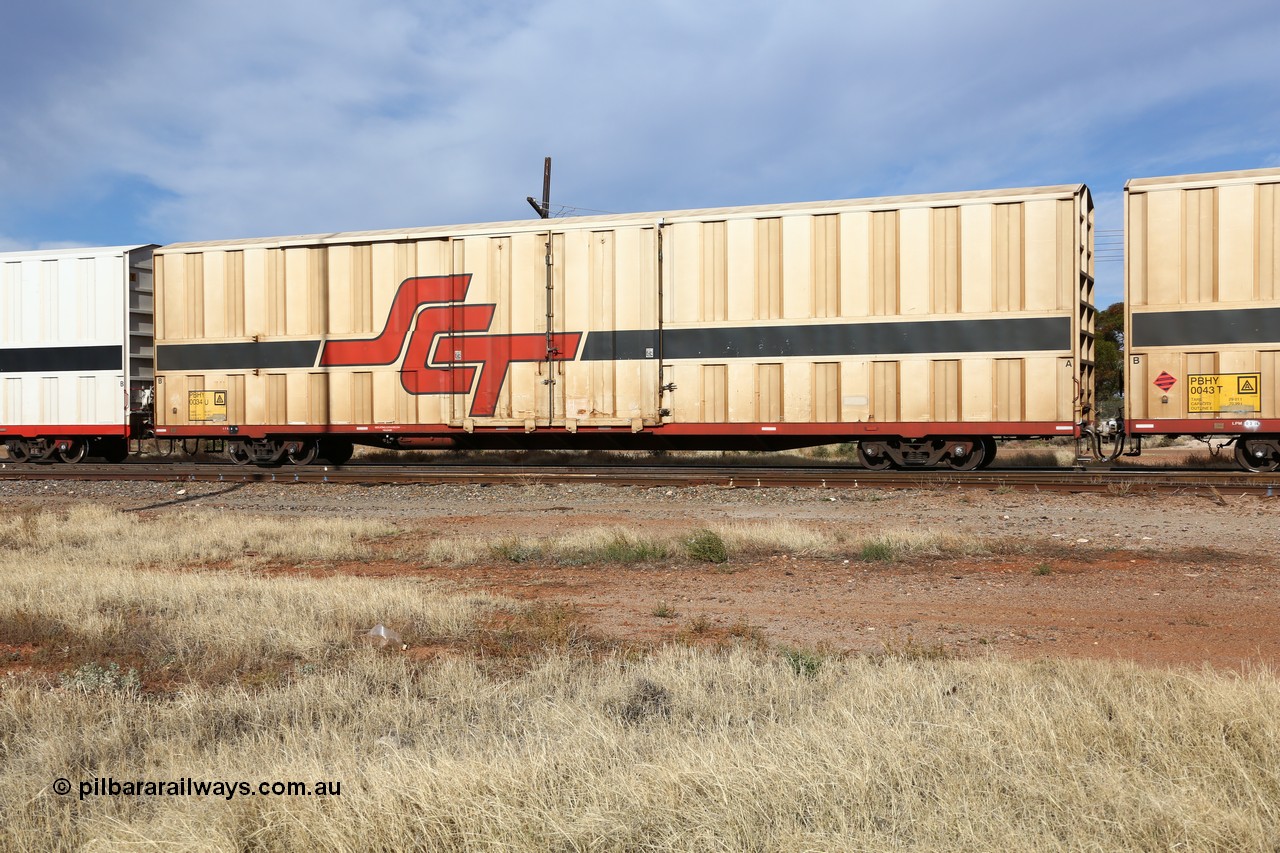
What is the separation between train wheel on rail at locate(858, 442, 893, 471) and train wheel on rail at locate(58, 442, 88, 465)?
670 inches

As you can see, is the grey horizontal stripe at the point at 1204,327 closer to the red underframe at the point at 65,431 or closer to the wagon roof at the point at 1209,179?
the wagon roof at the point at 1209,179

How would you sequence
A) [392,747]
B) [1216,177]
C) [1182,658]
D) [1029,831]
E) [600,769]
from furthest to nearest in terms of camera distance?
1. [1216,177]
2. [1182,658]
3. [392,747]
4. [600,769]
5. [1029,831]

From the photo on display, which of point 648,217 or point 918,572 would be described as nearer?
point 918,572

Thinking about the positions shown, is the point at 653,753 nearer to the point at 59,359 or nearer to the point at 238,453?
the point at 238,453

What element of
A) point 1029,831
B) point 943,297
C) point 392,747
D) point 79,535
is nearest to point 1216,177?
point 943,297

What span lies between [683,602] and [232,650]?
11.0ft

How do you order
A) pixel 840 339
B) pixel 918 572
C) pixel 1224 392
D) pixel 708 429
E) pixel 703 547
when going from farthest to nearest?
1. pixel 708 429
2. pixel 840 339
3. pixel 1224 392
4. pixel 703 547
5. pixel 918 572

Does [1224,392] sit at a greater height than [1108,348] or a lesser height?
lesser

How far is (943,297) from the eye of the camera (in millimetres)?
13992

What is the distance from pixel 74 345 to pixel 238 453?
14.1 ft

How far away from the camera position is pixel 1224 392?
42.2 feet

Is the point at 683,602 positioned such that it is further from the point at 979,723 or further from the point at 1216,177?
the point at 1216,177

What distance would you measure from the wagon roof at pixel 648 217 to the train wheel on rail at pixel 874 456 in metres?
4.15

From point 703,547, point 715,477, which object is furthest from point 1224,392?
point 703,547
